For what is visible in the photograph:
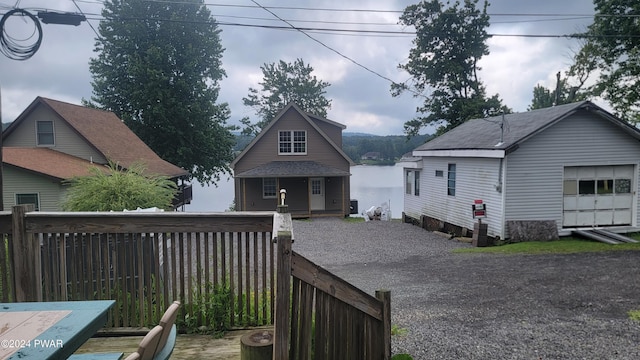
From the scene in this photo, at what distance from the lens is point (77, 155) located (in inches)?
796

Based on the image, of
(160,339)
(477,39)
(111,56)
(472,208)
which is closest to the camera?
(160,339)

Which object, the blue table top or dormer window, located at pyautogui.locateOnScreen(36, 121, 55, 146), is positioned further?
dormer window, located at pyautogui.locateOnScreen(36, 121, 55, 146)

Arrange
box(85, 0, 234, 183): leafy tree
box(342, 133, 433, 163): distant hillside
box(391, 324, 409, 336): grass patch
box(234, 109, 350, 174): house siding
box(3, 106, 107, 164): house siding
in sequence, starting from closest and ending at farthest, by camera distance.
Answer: box(391, 324, 409, 336): grass patch
box(3, 106, 107, 164): house siding
box(234, 109, 350, 174): house siding
box(85, 0, 234, 183): leafy tree
box(342, 133, 433, 163): distant hillside

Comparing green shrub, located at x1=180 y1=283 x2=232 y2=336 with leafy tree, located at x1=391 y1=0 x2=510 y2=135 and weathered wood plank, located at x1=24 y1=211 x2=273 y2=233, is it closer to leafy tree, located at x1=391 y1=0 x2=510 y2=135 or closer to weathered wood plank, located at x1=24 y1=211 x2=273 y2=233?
weathered wood plank, located at x1=24 y1=211 x2=273 y2=233

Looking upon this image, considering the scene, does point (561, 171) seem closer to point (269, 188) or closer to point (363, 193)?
point (269, 188)

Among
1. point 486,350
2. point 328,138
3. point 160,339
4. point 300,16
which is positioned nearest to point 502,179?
point 300,16

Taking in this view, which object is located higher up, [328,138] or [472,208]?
[328,138]

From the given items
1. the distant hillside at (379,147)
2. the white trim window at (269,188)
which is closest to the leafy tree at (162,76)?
the white trim window at (269,188)

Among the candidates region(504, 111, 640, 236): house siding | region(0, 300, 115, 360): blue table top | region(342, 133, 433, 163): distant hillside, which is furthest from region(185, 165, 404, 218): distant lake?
region(0, 300, 115, 360): blue table top

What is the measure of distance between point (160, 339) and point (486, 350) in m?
4.61

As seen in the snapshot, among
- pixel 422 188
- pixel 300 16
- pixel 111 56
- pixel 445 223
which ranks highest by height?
pixel 111 56

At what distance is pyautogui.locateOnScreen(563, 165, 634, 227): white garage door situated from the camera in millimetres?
14836

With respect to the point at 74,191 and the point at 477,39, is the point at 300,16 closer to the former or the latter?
the point at 74,191

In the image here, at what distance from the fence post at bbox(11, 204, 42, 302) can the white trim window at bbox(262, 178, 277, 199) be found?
20.7m
